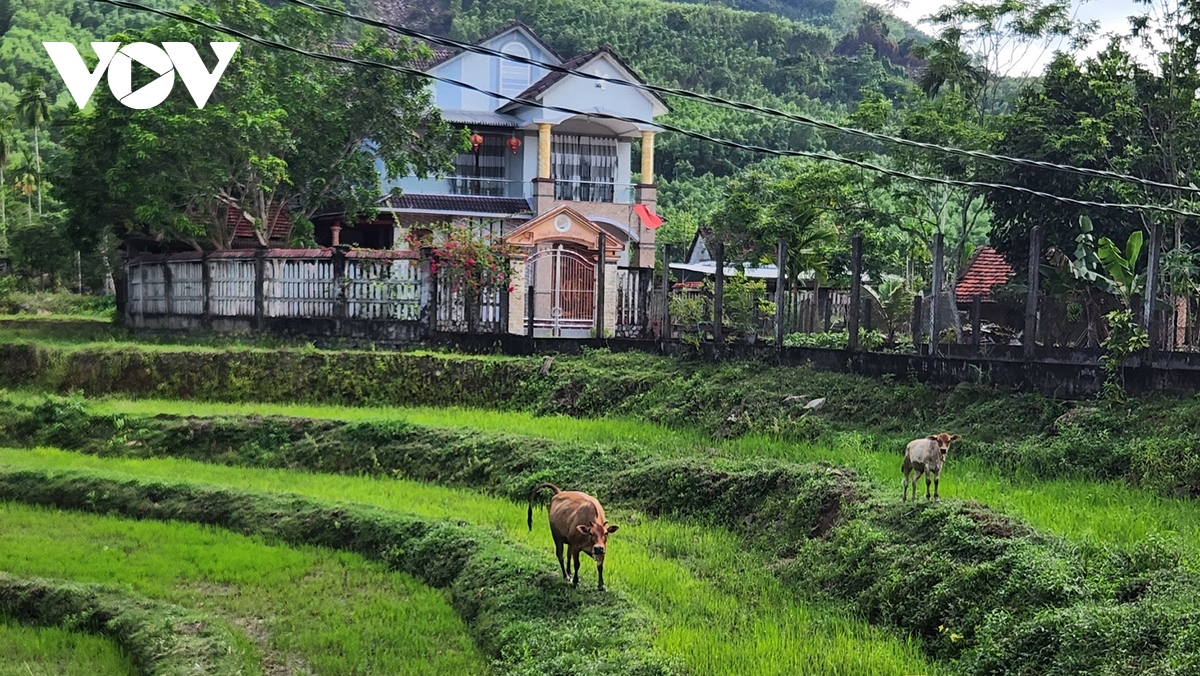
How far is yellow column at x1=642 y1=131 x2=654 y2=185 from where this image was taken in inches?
1348

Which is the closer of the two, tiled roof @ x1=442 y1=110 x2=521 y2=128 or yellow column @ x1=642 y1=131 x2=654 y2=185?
tiled roof @ x1=442 y1=110 x2=521 y2=128

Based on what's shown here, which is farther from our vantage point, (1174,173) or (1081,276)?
(1174,173)

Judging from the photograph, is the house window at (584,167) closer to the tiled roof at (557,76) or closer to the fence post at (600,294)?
the tiled roof at (557,76)

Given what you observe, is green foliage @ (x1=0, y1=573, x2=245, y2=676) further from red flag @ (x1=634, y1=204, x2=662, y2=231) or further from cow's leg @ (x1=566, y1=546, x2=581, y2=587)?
red flag @ (x1=634, y1=204, x2=662, y2=231)

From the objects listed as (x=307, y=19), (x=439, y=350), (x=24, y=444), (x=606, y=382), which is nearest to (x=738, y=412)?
(x=606, y=382)

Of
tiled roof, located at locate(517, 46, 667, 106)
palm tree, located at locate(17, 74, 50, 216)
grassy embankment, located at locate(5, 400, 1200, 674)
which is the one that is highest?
palm tree, located at locate(17, 74, 50, 216)

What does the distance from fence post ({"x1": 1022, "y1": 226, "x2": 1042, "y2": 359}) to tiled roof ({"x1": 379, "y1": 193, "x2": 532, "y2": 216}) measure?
21.6 meters

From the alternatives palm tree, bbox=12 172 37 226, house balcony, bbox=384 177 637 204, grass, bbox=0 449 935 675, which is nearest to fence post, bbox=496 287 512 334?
grass, bbox=0 449 935 675

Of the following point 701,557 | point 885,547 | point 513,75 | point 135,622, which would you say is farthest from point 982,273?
point 135,622

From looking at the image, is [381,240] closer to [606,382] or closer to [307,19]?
[307,19]

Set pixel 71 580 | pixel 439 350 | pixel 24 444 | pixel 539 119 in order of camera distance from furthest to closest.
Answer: pixel 539 119 → pixel 439 350 → pixel 24 444 → pixel 71 580

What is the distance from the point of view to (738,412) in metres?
14.5

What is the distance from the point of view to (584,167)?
113ft

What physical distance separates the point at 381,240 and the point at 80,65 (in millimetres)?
10073
